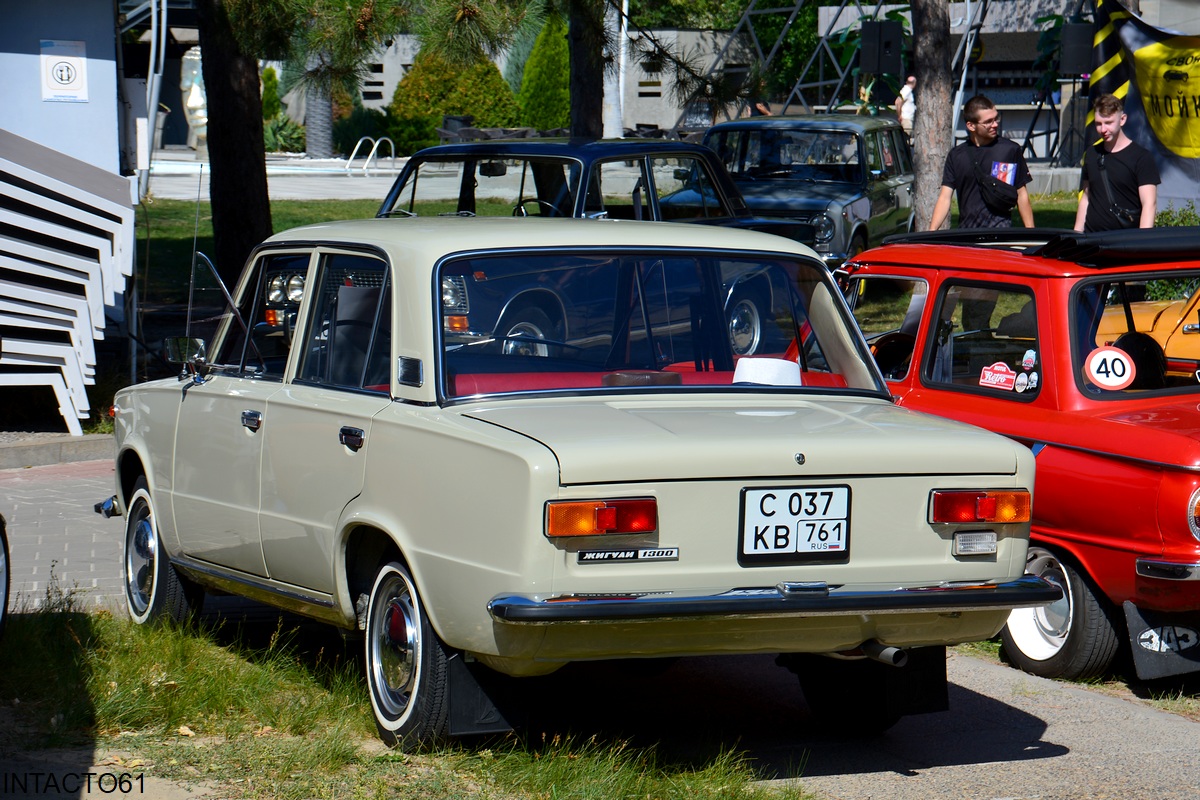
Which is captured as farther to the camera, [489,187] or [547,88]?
[547,88]

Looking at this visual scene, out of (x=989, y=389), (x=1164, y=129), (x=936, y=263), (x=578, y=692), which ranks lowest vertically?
(x=578, y=692)

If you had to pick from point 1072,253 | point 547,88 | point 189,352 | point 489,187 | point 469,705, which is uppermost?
point 547,88

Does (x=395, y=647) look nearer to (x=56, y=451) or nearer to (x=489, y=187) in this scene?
(x=56, y=451)

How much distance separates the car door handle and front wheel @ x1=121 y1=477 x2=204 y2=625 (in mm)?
1653

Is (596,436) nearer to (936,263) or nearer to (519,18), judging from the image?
(936,263)

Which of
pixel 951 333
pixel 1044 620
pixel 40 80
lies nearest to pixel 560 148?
pixel 40 80

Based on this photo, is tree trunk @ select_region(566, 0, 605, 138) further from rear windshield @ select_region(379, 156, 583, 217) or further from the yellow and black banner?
the yellow and black banner

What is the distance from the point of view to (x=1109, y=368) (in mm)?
6270

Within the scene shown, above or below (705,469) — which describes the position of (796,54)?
above

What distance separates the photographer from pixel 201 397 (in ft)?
19.7

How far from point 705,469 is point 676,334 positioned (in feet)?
3.83

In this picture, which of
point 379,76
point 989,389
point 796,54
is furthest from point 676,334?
point 379,76

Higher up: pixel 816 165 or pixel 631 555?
pixel 816 165

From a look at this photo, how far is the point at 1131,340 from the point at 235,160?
9.36 metres
